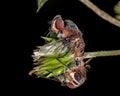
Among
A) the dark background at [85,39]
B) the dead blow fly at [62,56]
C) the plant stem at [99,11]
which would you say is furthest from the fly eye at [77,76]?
the dark background at [85,39]

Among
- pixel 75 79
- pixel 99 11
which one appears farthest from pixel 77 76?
pixel 99 11

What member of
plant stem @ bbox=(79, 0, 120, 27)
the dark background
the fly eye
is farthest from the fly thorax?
the dark background

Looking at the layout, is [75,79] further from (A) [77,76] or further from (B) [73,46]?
(B) [73,46]

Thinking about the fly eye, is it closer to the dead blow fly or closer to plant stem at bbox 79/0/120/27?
the dead blow fly

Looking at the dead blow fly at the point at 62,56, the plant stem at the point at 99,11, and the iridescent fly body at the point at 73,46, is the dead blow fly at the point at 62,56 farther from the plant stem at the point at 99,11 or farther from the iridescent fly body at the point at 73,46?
the plant stem at the point at 99,11

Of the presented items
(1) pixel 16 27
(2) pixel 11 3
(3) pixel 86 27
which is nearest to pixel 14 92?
(1) pixel 16 27

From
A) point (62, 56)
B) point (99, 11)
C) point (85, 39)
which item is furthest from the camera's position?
point (85, 39)
